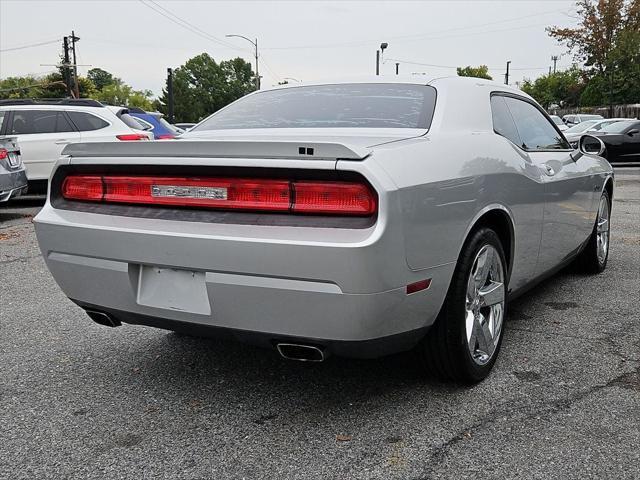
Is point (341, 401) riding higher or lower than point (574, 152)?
lower

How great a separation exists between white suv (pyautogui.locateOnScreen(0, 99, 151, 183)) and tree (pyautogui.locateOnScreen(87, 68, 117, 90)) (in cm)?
12535

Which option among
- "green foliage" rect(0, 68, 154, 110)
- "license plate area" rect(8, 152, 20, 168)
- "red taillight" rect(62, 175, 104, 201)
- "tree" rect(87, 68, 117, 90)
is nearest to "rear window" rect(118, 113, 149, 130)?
"license plate area" rect(8, 152, 20, 168)

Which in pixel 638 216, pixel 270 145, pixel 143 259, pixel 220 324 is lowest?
pixel 638 216

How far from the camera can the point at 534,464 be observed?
7.82 feet

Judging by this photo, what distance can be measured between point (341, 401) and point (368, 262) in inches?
34.6

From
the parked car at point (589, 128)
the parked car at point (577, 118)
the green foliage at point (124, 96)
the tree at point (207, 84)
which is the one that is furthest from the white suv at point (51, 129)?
the green foliage at point (124, 96)

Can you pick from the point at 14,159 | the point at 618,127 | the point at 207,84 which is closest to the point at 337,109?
the point at 14,159

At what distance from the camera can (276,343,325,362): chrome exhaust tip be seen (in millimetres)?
2570

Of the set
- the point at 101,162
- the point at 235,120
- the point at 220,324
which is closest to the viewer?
the point at 220,324

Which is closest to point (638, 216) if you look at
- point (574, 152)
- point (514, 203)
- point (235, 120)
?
point (574, 152)

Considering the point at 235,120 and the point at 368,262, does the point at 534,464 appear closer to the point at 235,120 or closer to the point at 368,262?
the point at 368,262

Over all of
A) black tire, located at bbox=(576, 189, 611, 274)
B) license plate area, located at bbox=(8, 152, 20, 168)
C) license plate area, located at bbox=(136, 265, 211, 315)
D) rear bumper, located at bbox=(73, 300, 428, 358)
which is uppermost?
license plate area, located at bbox=(8, 152, 20, 168)

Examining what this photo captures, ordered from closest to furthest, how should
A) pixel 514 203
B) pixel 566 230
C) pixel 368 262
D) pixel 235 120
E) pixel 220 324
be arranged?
pixel 368 262
pixel 220 324
pixel 514 203
pixel 235 120
pixel 566 230

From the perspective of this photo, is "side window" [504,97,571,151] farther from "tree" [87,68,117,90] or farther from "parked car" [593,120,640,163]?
"tree" [87,68,117,90]
